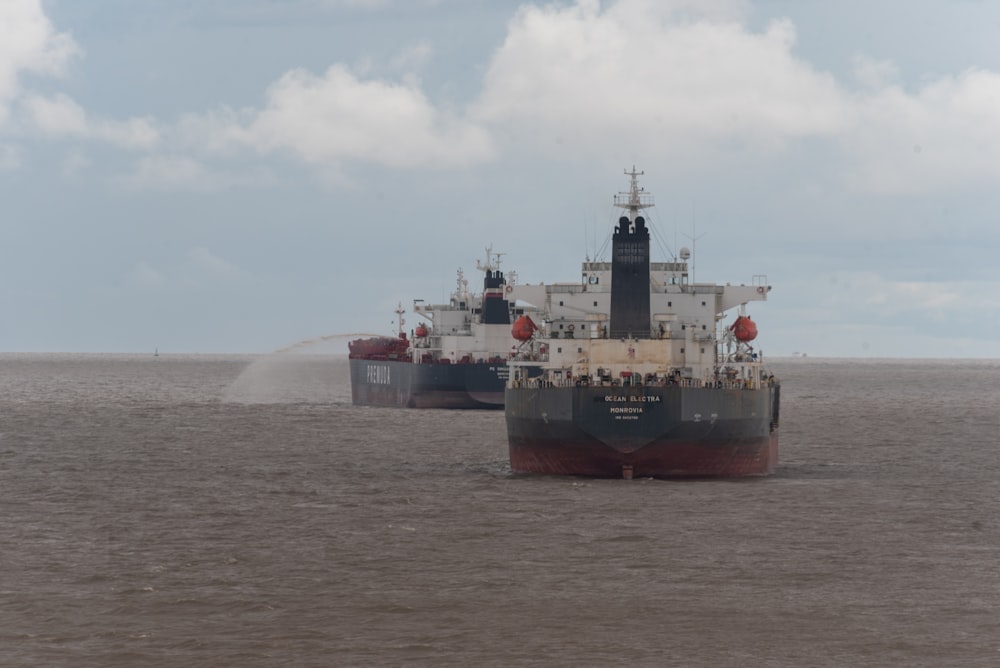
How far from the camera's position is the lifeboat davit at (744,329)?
186ft

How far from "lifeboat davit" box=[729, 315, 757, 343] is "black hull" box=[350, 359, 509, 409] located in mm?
44911

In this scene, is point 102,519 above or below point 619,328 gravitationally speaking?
below

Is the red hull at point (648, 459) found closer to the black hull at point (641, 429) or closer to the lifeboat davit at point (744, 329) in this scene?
the black hull at point (641, 429)

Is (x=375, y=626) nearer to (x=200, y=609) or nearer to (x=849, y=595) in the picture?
(x=200, y=609)

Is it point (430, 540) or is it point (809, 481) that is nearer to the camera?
point (430, 540)

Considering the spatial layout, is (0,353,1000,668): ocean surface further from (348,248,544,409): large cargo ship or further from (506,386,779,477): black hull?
(348,248,544,409): large cargo ship

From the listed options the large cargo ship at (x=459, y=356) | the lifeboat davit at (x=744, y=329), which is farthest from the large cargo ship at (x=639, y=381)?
the large cargo ship at (x=459, y=356)

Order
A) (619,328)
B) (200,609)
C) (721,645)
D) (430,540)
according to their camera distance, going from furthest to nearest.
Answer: (619,328), (430,540), (200,609), (721,645)

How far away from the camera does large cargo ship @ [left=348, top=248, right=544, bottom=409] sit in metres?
104

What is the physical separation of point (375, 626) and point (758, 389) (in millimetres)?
26165

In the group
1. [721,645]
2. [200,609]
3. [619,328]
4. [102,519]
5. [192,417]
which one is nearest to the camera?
Answer: [721,645]

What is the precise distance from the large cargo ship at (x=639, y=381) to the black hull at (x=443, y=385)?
43.9 m

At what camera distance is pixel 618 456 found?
49.6 m

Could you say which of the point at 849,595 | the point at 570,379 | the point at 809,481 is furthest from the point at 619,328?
the point at 849,595
